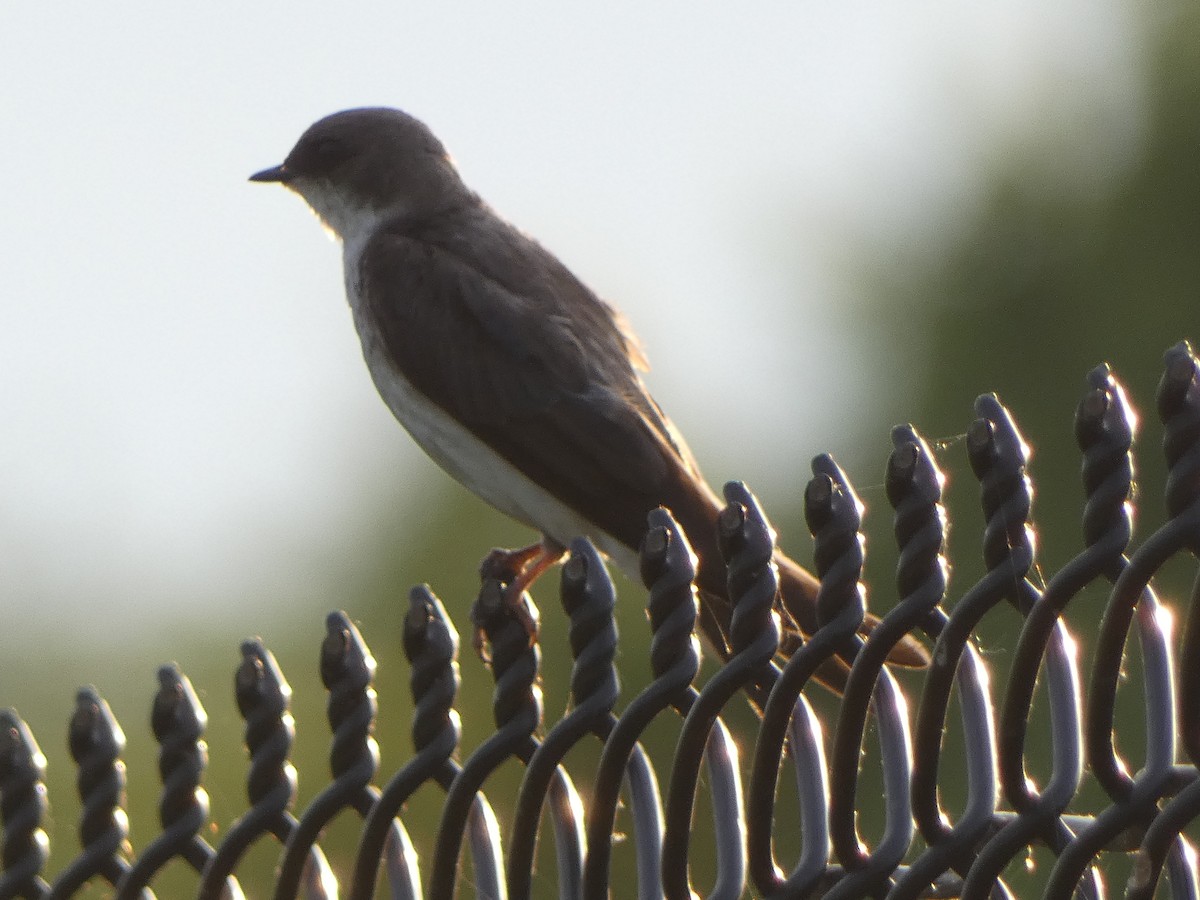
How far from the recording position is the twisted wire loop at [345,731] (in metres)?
2.74

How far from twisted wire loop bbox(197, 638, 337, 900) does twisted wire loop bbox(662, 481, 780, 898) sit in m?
0.60

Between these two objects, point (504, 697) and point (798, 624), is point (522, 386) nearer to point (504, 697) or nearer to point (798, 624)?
point (798, 624)

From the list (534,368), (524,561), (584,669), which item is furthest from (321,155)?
(584,669)

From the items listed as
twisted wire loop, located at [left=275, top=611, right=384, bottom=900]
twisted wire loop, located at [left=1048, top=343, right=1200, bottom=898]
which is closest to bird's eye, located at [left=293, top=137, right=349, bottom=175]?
twisted wire loop, located at [left=275, top=611, right=384, bottom=900]

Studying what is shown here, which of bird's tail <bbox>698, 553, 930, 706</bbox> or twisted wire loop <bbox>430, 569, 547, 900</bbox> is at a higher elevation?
twisted wire loop <bbox>430, 569, 547, 900</bbox>

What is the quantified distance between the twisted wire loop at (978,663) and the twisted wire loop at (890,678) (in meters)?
0.05

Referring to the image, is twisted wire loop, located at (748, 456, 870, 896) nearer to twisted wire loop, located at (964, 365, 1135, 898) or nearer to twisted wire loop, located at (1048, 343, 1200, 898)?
twisted wire loop, located at (964, 365, 1135, 898)

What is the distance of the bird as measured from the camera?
594 centimetres

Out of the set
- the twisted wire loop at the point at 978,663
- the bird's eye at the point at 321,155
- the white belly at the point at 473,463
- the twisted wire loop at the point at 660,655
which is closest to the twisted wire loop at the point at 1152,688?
the twisted wire loop at the point at 978,663

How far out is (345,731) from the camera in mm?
2764

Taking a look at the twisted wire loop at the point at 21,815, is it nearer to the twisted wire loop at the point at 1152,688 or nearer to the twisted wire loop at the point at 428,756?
the twisted wire loop at the point at 428,756

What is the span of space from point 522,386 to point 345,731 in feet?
11.8

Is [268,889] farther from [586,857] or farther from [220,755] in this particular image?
[586,857]

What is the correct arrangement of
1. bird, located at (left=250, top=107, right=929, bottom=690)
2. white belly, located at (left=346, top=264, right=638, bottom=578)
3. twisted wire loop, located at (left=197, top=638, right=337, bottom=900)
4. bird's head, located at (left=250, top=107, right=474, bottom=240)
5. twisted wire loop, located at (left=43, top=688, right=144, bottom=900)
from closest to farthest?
twisted wire loop, located at (left=197, top=638, right=337, bottom=900)
twisted wire loop, located at (left=43, top=688, right=144, bottom=900)
bird, located at (left=250, top=107, right=929, bottom=690)
white belly, located at (left=346, top=264, right=638, bottom=578)
bird's head, located at (left=250, top=107, right=474, bottom=240)
